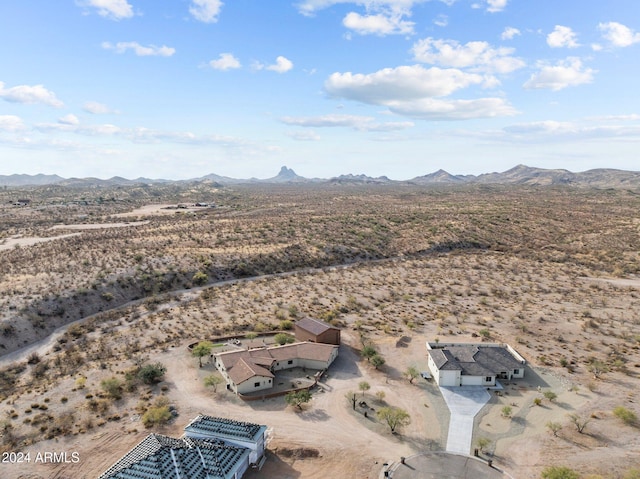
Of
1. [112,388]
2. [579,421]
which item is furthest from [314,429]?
[579,421]

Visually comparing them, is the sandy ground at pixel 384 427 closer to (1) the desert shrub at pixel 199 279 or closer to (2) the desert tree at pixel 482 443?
(2) the desert tree at pixel 482 443

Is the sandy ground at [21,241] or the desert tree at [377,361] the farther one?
the sandy ground at [21,241]

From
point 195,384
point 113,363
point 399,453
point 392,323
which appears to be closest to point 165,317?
point 113,363

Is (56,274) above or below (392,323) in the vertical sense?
above

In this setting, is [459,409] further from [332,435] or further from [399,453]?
[332,435]

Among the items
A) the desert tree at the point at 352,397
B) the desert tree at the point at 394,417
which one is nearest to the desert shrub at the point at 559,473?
the desert tree at the point at 394,417

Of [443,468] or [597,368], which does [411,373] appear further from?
[597,368]

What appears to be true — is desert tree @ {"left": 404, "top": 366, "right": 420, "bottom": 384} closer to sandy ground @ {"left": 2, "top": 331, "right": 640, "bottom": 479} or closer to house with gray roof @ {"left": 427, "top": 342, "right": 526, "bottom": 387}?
sandy ground @ {"left": 2, "top": 331, "right": 640, "bottom": 479}
